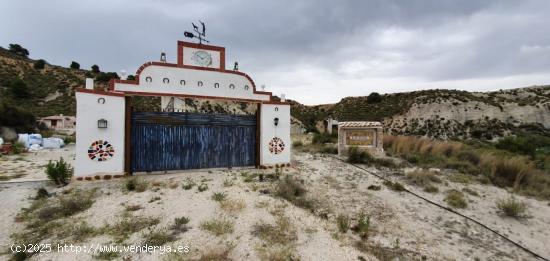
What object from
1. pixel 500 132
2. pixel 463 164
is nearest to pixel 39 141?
pixel 463 164

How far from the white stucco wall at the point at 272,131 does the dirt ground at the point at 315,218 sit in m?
1.93

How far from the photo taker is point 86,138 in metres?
7.71

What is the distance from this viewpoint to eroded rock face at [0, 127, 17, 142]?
1758cm

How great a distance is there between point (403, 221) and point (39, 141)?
22.0 metres

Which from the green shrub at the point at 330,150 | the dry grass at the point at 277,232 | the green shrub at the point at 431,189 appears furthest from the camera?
the green shrub at the point at 330,150

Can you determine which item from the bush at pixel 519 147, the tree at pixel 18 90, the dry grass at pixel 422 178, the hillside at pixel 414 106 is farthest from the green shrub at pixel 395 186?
the tree at pixel 18 90

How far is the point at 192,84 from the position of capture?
32.6ft

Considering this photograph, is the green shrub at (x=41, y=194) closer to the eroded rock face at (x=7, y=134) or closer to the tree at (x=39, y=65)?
the eroded rock face at (x=7, y=134)

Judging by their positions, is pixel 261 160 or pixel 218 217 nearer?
pixel 218 217

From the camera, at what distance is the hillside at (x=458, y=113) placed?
35469 mm

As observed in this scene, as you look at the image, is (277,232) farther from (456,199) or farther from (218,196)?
(456,199)

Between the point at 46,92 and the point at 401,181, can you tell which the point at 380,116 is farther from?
the point at 46,92

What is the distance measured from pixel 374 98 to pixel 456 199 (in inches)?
1963

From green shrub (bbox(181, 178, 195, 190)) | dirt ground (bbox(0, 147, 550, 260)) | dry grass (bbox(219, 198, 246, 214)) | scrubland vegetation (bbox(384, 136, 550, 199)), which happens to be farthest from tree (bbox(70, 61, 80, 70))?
dry grass (bbox(219, 198, 246, 214))
